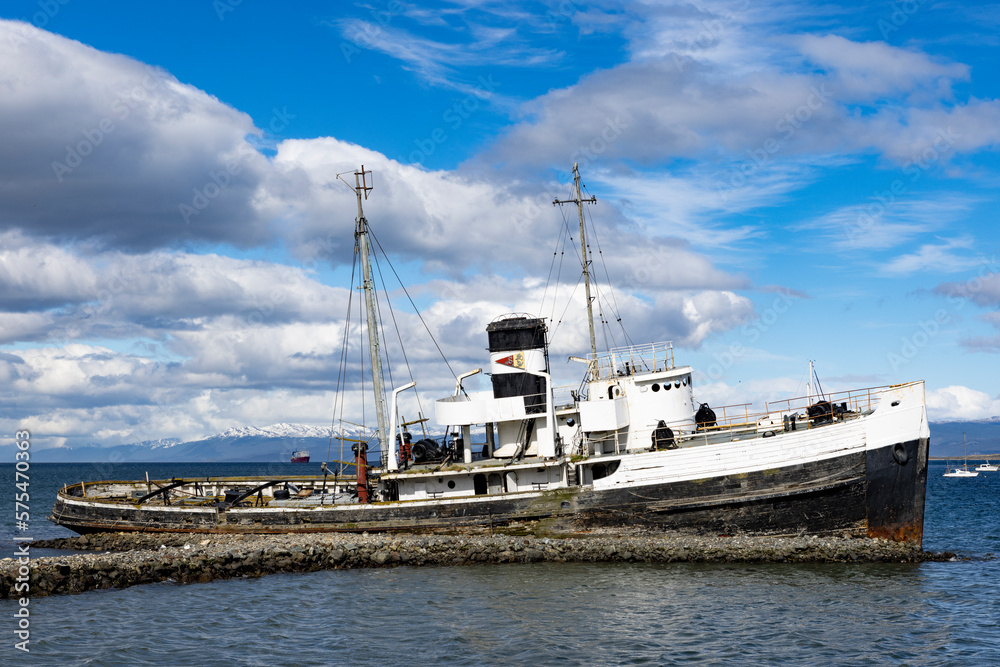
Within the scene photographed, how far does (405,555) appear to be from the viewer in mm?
26719

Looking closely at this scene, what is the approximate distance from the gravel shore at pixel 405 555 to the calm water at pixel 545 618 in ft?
2.25

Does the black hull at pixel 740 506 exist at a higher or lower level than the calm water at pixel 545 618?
higher

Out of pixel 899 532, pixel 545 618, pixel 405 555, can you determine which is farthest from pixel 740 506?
pixel 405 555

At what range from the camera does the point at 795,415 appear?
91.8 feet

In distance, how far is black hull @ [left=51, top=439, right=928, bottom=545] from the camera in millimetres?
25125

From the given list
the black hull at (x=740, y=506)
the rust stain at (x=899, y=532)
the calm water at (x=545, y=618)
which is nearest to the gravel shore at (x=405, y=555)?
the rust stain at (x=899, y=532)

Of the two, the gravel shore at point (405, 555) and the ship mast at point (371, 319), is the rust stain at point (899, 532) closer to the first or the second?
the gravel shore at point (405, 555)

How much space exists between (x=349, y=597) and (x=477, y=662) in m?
6.92

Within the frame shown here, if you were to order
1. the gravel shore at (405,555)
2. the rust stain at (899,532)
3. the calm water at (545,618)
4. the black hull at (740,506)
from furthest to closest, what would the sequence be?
the rust stain at (899,532) → the black hull at (740,506) → the gravel shore at (405,555) → the calm water at (545,618)

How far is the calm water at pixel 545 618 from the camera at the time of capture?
55.7 feet

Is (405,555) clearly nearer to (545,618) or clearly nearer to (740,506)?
(545,618)

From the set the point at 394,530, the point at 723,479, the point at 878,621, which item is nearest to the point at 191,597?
the point at 394,530

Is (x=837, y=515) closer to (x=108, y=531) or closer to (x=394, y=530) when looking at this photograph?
(x=394, y=530)

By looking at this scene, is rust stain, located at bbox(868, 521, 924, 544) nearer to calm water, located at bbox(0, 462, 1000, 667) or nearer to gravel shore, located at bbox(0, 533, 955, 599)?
gravel shore, located at bbox(0, 533, 955, 599)
